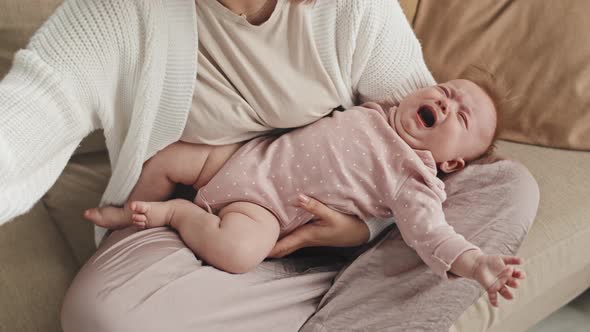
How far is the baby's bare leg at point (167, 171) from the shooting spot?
108 centimetres

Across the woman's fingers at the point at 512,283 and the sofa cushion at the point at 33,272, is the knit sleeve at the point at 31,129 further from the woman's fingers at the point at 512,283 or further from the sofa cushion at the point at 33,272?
the woman's fingers at the point at 512,283

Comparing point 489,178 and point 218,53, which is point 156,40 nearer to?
point 218,53

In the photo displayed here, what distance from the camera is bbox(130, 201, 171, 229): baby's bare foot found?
101cm

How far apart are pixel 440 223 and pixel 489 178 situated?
0.22 m

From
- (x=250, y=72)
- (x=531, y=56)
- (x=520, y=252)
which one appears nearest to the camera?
(x=250, y=72)

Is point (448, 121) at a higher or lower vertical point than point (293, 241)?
higher

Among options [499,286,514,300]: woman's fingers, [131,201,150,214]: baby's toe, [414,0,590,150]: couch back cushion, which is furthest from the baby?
[414,0,590,150]: couch back cushion

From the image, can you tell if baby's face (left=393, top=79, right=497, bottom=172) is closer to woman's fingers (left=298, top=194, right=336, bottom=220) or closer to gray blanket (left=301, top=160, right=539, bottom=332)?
gray blanket (left=301, top=160, right=539, bottom=332)

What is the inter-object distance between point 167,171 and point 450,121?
0.51m

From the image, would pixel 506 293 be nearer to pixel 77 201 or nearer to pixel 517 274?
pixel 517 274

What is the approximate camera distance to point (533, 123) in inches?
57.2

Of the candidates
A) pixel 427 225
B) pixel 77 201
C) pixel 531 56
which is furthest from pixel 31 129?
pixel 531 56

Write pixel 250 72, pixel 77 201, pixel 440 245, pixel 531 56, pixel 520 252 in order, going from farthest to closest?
pixel 531 56, pixel 77 201, pixel 520 252, pixel 250 72, pixel 440 245

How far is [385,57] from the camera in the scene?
1.11 metres
